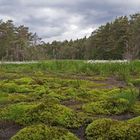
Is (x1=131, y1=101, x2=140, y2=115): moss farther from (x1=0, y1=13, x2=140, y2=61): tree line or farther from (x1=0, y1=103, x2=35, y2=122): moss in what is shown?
(x1=0, y1=13, x2=140, y2=61): tree line

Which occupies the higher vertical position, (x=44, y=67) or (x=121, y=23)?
(x=121, y=23)

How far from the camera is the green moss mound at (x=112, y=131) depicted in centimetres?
661

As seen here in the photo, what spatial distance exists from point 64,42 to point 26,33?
143 ft

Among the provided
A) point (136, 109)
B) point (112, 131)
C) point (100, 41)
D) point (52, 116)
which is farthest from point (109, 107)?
point (100, 41)

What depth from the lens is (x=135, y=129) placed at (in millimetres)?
6711

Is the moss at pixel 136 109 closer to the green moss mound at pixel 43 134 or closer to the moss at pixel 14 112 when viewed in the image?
the moss at pixel 14 112

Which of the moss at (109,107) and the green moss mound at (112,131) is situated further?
the moss at (109,107)

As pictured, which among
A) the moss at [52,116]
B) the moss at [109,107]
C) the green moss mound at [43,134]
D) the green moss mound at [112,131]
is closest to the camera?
the green moss mound at [43,134]

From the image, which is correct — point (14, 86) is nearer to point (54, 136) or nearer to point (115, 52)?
point (54, 136)

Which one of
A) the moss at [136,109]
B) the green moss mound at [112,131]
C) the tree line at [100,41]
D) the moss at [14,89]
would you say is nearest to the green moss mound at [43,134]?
the green moss mound at [112,131]

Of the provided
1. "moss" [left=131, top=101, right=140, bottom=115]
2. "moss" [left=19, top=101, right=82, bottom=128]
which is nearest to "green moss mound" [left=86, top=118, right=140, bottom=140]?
"moss" [left=19, top=101, right=82, bottom=128]

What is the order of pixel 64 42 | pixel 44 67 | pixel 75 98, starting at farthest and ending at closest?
pixel 64 42 → pixel 44 67 → pixel 75 98

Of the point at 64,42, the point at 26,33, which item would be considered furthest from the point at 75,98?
the point at 64,42

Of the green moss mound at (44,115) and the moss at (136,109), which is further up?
the green moss mound at (44,115)
